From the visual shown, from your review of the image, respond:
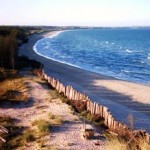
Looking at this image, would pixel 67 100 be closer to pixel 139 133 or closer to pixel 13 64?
pixel 139 133

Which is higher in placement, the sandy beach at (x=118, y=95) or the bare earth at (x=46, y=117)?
the bare earth at (x=46, y=117)

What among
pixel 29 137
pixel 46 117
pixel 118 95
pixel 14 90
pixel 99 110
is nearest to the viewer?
pixel 29 137

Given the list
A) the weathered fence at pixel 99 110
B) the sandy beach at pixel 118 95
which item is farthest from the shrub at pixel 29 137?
the sandy beach at pixel 118 95

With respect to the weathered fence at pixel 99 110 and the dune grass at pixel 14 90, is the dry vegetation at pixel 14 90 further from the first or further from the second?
the weathered fence at pixel 99 110

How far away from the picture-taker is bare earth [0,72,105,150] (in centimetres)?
1611

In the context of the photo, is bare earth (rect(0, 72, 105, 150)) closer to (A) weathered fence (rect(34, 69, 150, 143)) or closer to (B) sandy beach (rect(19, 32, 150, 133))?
(A) weathered fence (rect(34, 69, 150, 143))

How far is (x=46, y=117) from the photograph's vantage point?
65.7 feet

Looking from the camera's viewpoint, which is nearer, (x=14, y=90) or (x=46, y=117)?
(x=46, y=117)

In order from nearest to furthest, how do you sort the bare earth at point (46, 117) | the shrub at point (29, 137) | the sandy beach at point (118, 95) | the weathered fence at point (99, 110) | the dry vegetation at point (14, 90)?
1. the bare earth at point (46, 117)
2. the shrub at point (29, 137)
3. the weathered fence at point (99, 110)
4. the sandy beach at point (118, 95)
5. the dry vegetation at point (14, 90)

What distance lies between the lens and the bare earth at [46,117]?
52.9 ft

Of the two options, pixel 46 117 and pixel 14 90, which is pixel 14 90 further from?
pixel 46 117

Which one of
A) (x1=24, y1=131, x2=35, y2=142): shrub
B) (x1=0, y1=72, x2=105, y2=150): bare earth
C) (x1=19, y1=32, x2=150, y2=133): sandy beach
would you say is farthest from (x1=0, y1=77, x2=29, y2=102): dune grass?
(x1=24, y1=131, x2=35, y2=142): shrub

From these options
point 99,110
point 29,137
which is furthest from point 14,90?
point 29,137

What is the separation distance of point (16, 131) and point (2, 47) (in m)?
20.4
